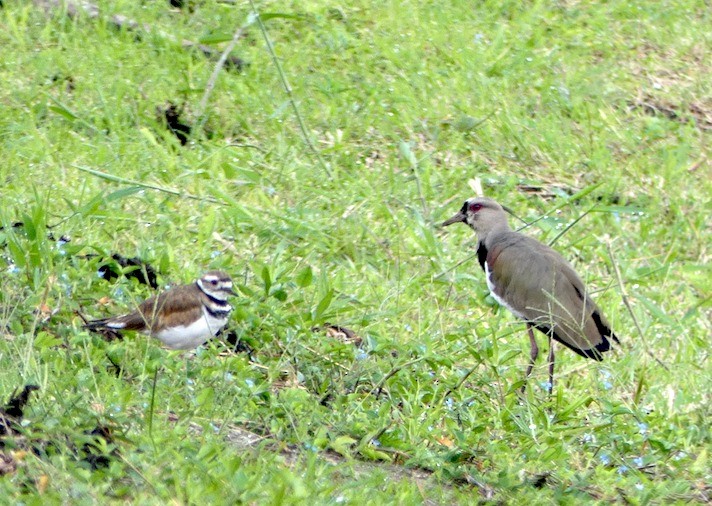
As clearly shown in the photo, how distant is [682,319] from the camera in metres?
7.42

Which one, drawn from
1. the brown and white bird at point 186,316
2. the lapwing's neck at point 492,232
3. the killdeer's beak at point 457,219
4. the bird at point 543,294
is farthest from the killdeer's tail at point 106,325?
the killdeer's beak at point 457,219

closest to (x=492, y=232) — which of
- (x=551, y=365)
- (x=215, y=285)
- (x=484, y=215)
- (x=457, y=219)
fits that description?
(x=484, y=215)

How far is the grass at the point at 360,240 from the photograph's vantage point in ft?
16.1

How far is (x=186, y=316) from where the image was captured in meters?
5.62

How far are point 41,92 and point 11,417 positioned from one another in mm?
4416

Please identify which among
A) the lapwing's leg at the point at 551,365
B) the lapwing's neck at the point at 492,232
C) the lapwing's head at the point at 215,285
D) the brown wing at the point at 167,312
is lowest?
the lapwing's leg at the point at 551,365

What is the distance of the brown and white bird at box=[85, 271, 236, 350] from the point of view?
18.5ft

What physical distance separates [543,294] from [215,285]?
1899mm

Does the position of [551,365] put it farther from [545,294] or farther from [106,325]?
[106,325]

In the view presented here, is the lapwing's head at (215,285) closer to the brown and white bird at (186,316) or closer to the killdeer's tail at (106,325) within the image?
the brown and white bird at (186,316)

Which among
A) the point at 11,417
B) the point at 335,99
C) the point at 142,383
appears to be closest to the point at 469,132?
the point at 335,99

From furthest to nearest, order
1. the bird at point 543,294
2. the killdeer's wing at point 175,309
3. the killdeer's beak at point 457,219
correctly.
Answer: the killdeer's beak at point 457,219 → the bird at point 543,294 → the killdeer's wing at point 175,309

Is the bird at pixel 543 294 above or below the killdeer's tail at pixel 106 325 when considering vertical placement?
below

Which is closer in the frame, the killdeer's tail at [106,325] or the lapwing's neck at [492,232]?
the killdeer's tail at [106,325]
